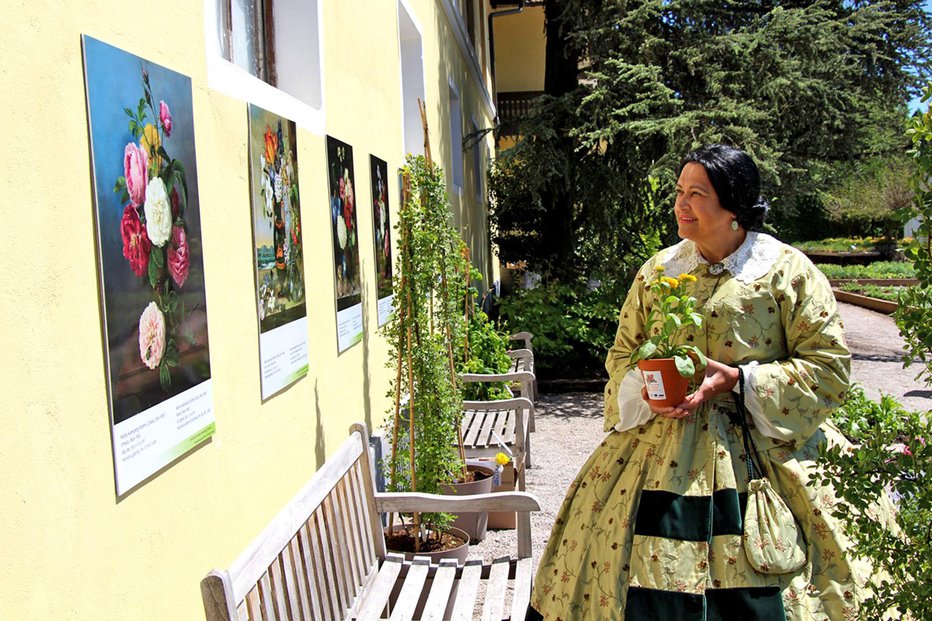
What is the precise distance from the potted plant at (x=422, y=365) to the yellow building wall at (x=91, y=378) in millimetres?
673

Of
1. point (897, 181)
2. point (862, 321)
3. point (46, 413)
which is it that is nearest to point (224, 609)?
point (46, 413)

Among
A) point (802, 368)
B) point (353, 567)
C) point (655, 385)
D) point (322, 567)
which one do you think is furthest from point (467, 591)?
point (802, 368)

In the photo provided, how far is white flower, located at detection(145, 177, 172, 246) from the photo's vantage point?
2.10 metres

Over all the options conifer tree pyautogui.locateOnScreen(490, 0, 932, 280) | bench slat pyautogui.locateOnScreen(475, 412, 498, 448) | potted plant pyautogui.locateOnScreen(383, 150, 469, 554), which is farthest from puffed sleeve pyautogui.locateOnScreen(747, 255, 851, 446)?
conifer tree pyautogui.locateOnScreen(490, 0, 932, 280)

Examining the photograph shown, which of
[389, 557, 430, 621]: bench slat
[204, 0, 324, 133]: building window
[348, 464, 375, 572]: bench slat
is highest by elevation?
[204, 0, 324, 133]: building window

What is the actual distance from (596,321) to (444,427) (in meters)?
6.44

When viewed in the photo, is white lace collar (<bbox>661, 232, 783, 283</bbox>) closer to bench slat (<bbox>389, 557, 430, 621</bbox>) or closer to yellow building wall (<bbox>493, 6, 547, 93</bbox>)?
bench slat (<bbox>389, 557, 430, 621</bbox>)

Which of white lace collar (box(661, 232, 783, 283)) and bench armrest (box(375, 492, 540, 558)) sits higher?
white lace collar (box(661, 232, 783, 283))

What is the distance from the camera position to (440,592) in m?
2.94

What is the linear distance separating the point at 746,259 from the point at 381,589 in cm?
170

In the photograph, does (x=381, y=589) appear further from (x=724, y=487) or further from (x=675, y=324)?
(x=675, y=324)

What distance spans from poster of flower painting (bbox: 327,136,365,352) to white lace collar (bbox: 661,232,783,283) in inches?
74.3

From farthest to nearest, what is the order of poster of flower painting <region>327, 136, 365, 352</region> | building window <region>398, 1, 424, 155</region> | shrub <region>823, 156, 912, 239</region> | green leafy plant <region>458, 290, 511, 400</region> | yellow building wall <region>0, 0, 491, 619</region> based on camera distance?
shrub <region>823, 156, 912, 239</region> → building window <region>398, 1, 424, 155</region> → green leafy plant <region>458, 290, 511, 400</region> → poster of flower painting <region>327, 136, 365, 352</region> → yellow building wall <region>0, 0, 491, 619</region>

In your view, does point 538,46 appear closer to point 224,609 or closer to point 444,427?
point 444,427
